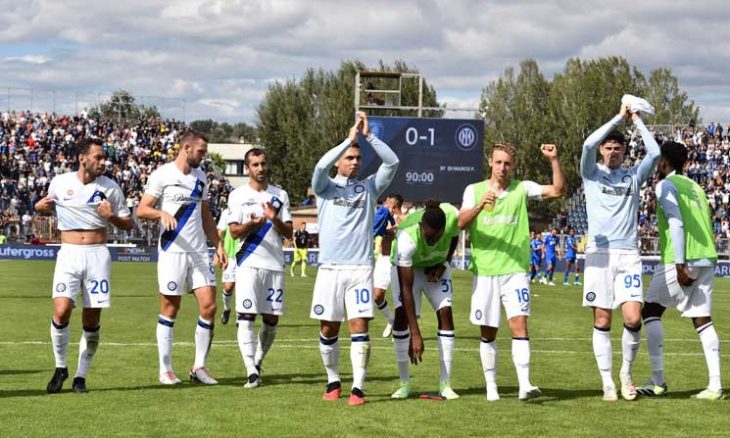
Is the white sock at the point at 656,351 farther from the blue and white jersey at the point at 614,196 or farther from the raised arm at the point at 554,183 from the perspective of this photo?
the raised arm at the point at 554,183

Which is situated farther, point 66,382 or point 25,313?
point 25,313

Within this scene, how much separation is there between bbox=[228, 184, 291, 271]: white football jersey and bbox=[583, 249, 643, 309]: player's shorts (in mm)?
3351

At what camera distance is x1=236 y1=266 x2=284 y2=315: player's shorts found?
12.3 meters

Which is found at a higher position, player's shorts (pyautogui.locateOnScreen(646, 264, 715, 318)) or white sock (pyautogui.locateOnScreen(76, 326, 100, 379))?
player's shorts (pyautogui.locateOnScreen(646, 264, 715, 318))

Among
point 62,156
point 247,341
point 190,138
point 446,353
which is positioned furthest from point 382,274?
point 62,156

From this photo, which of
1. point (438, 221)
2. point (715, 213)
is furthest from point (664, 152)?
point (715, 213)

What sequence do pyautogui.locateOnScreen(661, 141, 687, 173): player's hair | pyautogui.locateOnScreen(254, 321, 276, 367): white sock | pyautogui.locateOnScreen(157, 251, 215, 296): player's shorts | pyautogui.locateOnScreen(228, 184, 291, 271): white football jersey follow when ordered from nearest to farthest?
pyautogui.locateOnScreen(661, 141, 687, 173): player's hair
pyautogui.locateOnScreen(157, 251, 215, 296): player's shorts
pyautogui.locateOnScreen(228, 184, 291, 271): white football jersey
pyautogui.locateOnScreen(254, 321, 276, 367): white sock

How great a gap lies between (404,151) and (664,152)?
28964mm

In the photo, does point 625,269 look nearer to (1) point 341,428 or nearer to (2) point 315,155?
(1) point 341,428

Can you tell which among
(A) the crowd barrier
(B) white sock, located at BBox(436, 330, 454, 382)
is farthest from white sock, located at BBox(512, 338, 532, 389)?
(A) the crowd barrier

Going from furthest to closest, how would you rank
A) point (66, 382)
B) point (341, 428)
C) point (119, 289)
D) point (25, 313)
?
point (119, 289), point (25, 313), point (66, 382), point (341, 428)

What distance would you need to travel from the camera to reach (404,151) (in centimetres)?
4078

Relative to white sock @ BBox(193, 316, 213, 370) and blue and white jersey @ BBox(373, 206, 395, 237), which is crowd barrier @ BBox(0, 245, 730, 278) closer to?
blue and white jersey @ BBox(373, 206, 395, 237)

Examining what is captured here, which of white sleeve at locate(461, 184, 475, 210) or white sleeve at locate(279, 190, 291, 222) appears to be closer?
white sleeve at locate(461, 184, 475, 210)
